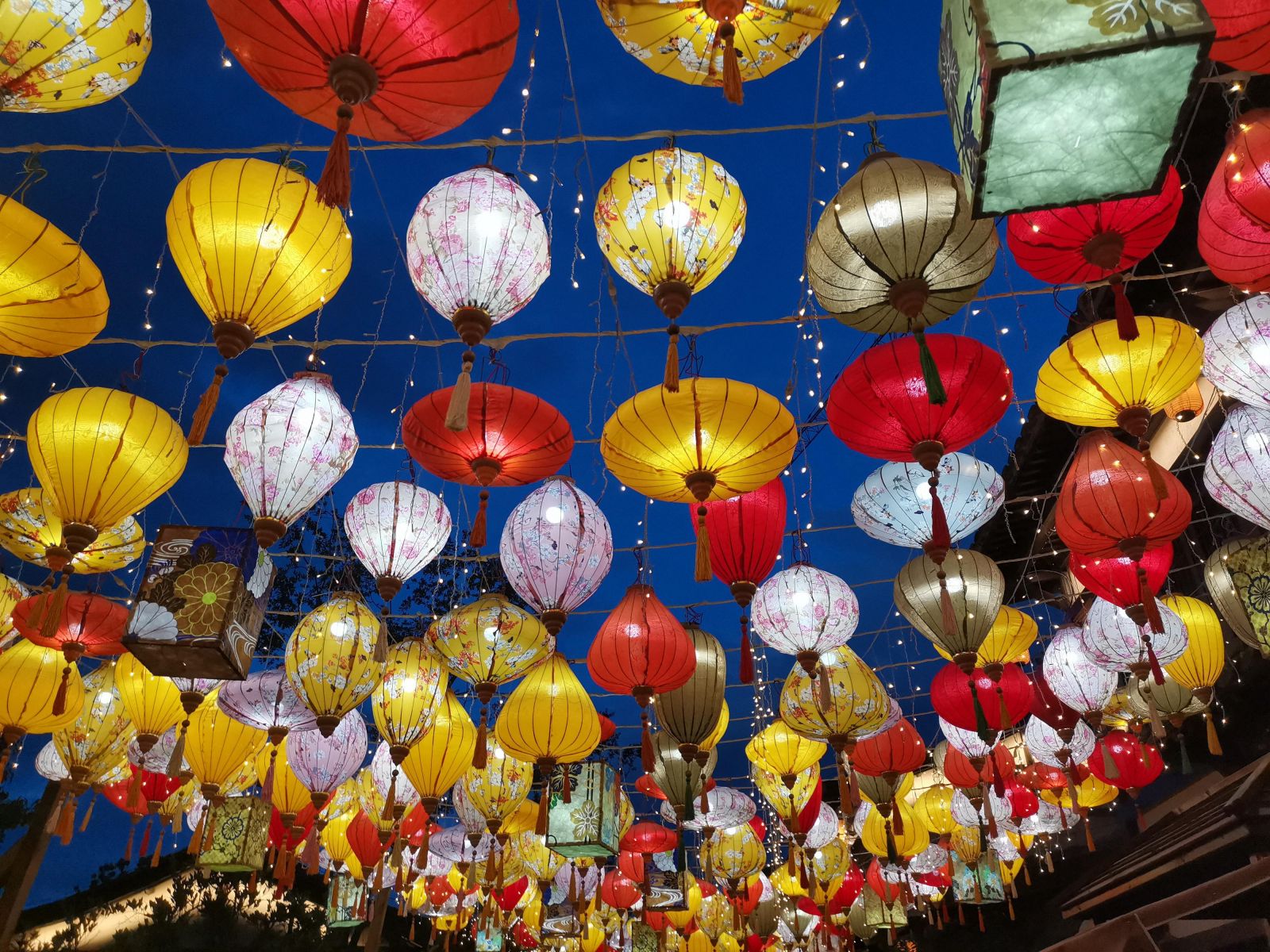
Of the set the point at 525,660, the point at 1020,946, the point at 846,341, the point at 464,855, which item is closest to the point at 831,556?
the point at 846,341

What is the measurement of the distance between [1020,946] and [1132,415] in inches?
409

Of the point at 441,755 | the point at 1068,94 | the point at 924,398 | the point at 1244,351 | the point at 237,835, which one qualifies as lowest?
the point at 237,835

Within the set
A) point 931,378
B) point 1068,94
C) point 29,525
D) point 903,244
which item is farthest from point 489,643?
point 1068,94

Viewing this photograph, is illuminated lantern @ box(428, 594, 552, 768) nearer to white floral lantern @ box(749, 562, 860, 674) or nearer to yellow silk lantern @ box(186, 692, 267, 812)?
white floral lantern @ box(749, 562, 860, 674)

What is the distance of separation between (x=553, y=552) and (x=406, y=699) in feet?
4.90

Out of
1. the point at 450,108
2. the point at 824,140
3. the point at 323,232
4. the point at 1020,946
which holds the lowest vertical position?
the point at 1020,946

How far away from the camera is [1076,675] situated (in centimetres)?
546

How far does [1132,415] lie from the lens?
3.55 metres

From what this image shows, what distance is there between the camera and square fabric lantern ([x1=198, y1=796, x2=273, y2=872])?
225 inches

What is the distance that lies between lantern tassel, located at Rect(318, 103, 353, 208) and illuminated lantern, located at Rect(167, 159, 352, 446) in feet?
1.81

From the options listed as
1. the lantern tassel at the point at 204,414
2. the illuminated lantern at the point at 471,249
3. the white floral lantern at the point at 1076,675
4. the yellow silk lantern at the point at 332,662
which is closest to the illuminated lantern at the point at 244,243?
the lantern tassel at the point at 204,414

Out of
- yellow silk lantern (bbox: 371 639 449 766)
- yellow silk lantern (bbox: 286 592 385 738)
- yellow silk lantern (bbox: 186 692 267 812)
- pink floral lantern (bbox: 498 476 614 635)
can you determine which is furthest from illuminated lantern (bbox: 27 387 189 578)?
yellow silk lantern (bbox: 186 692 267 812)

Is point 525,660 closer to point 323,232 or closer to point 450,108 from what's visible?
point 323,232

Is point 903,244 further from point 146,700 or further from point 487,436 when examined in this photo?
point 146,700
